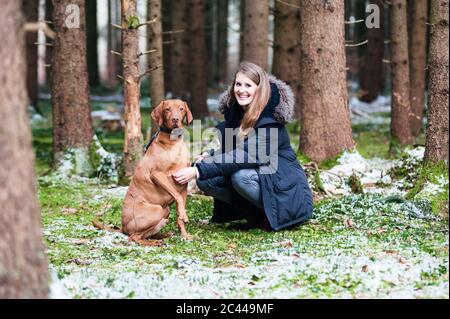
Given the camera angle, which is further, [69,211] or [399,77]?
[399,77]

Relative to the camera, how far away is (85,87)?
37.0ft

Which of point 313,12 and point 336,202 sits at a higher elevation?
point 313,12

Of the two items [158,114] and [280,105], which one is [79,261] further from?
[280,105]

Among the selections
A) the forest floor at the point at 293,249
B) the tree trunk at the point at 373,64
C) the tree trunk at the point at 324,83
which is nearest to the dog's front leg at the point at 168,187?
the forest floor at the point at 293,249

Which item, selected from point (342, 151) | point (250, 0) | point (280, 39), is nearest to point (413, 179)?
point (342, 151)

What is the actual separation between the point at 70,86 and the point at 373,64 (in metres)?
13.8

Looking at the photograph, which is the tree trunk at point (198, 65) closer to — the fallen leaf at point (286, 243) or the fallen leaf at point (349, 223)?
the fallen leaf at point (349, 223)

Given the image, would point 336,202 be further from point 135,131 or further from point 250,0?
point 250,0

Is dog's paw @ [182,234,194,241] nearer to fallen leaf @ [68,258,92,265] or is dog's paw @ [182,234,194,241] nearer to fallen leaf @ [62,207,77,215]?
fallen leaf @ [68,258,92,265]

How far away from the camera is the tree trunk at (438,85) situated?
7.27 meters

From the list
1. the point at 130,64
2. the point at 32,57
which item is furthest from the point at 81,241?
the point at 32,57

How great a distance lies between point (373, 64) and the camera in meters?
22.8

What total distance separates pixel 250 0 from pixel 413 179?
6.97 meters

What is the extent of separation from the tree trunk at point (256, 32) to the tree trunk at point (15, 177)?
35.9 ft
